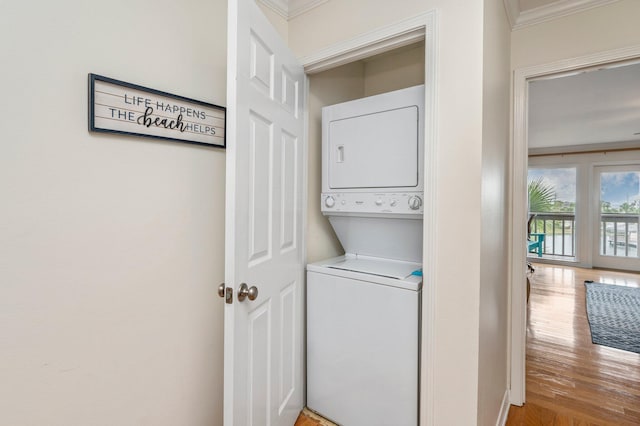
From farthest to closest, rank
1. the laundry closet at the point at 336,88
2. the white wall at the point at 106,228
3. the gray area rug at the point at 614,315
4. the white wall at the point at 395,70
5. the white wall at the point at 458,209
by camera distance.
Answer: the gray area rug at the point at 614,315
the white wall at the point at 395,70
the laundry closet at the point at 336,88
the white wall at the point at 458,209
the white wall at the point at 106,228

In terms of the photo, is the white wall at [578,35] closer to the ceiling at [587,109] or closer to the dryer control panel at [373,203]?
the ceiling at [587,109]

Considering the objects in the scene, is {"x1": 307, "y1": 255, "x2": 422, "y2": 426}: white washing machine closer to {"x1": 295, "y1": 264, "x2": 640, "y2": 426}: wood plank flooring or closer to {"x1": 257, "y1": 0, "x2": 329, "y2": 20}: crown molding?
{"x1": 295, "y1": 264, "x2": 640, "y2": 426}: wood plank flooring

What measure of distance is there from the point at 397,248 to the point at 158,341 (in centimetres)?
130

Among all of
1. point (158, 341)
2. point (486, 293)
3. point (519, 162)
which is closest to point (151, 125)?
point (158, 341)

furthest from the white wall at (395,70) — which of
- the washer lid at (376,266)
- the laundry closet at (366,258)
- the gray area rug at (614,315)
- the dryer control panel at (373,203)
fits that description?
the gray area rug at (614,315)

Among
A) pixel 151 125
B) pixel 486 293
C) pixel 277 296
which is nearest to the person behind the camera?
pixel 151 125

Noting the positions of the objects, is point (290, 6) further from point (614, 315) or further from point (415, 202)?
point (614, 315)

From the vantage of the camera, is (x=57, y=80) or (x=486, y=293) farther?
(x=486, y=293)

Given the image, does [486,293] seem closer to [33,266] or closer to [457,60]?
[457,60]

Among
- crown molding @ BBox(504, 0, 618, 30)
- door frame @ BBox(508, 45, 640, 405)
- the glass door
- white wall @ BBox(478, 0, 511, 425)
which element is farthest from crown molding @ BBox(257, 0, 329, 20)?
the glass door

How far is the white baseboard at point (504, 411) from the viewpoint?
1.74m

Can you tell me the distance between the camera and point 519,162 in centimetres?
196

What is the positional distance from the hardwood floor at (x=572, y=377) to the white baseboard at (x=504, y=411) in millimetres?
37

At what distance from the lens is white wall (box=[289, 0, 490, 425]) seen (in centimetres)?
124
